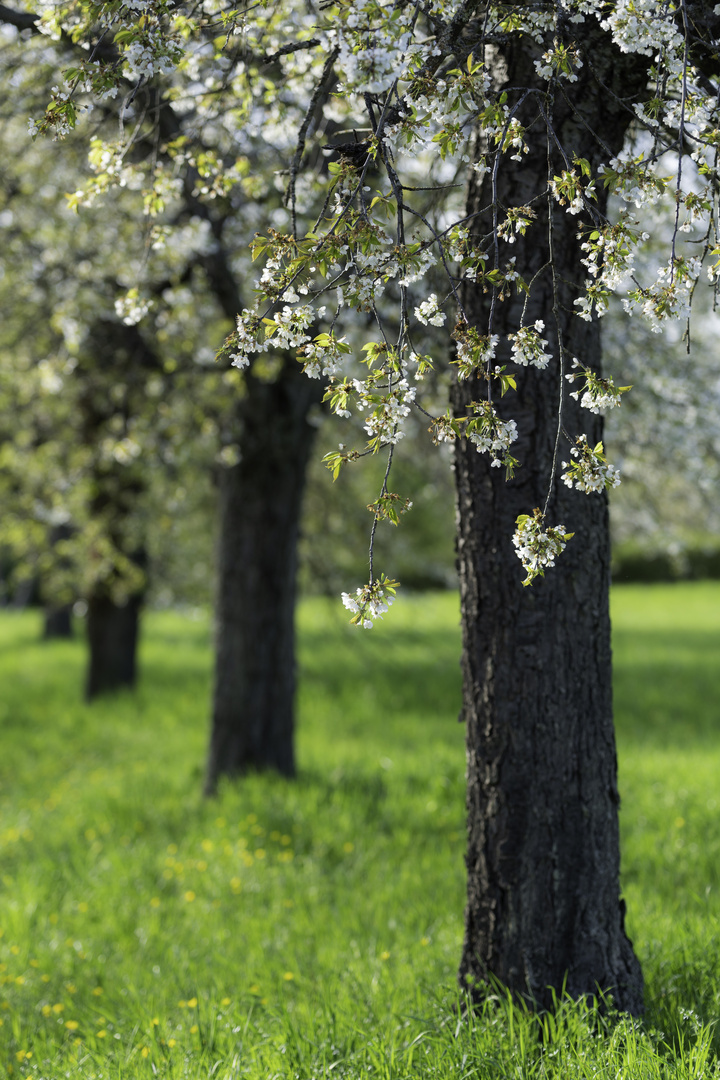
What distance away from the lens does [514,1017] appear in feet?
10.6

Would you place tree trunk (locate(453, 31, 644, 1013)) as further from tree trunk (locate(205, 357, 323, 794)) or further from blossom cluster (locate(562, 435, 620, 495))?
tree trunk (locate(205, 357, 323, 794))

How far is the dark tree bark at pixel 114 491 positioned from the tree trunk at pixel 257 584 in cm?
115

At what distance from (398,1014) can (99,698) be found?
351 inches

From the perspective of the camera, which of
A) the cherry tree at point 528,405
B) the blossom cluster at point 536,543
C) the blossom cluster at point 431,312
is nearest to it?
the blossom cluster at point 536,543

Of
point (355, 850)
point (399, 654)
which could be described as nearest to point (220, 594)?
point (355, 850)

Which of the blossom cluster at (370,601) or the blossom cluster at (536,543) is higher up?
the blossom cluster at (536,543)

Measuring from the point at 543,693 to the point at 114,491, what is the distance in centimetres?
738

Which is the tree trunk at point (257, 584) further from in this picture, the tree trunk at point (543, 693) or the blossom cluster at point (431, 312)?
the blossom cluster at point (431, 312)

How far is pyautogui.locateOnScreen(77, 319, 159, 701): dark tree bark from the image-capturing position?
744cm

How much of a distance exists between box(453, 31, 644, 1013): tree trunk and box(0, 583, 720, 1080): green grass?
22cm

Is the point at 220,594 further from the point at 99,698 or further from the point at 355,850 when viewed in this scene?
the point at 99,698

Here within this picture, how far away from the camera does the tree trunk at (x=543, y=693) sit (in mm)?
3148

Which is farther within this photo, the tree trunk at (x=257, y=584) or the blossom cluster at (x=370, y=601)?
the tree trunk at (x=257, y=584)

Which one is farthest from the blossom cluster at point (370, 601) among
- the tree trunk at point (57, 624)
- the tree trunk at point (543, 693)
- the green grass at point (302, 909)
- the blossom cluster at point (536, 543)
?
the tree trunk at point (57, 624)
